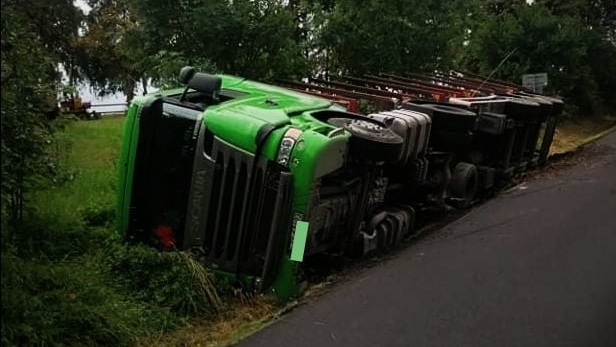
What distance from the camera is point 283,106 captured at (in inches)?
266

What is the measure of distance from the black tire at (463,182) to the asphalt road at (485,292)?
627mm

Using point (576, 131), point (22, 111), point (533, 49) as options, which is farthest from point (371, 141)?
point (533, 49)

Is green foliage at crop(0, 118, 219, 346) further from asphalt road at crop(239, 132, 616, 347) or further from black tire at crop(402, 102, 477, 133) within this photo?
black tire at crop(402, 102, 477, 133)

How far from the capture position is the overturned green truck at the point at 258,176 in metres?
5.86

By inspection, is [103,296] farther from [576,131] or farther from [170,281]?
[576,131]

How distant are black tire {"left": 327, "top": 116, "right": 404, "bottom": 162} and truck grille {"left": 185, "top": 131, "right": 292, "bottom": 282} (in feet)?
2.86

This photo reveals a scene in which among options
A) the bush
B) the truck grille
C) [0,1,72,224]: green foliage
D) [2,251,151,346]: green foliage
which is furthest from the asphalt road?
[0,1,72,224]: green foliage

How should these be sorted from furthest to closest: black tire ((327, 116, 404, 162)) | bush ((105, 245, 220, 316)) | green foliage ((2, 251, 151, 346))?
black tire ((327, 116, 404, 162))
bush ((105, 245, 220, 316))
green foliage ((2, 251, 151, 346))

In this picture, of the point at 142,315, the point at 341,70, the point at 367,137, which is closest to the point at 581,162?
the point at 341,70

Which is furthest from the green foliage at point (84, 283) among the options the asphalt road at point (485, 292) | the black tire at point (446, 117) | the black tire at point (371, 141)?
the black tire at point (446, 117)

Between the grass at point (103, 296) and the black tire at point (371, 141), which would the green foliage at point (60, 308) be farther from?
the black tire at point (371, 141)

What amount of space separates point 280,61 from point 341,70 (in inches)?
129

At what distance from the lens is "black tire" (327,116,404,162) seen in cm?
639

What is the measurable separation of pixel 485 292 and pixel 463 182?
3.63m
